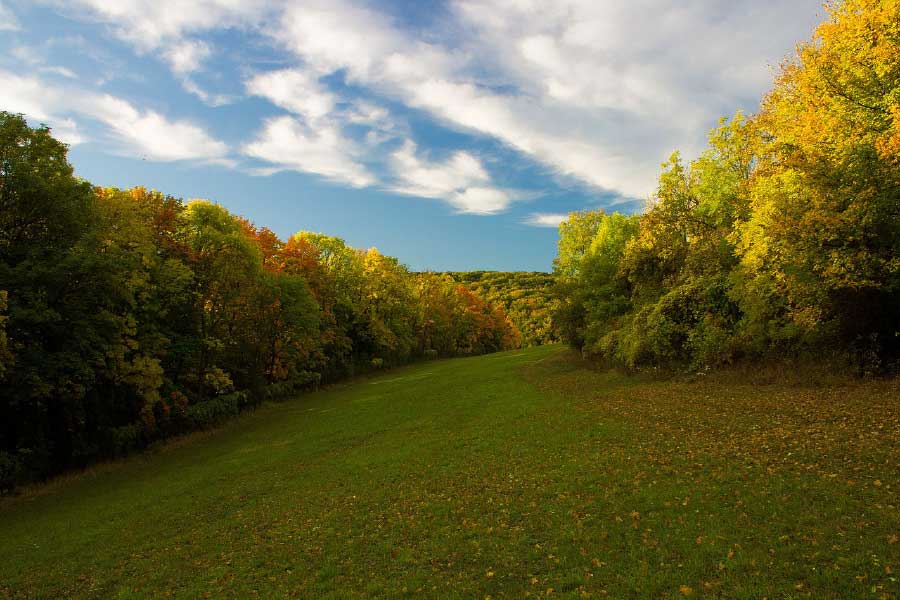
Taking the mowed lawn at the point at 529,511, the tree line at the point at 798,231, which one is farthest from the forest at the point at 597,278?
the mowed lawn at the point at 529,511

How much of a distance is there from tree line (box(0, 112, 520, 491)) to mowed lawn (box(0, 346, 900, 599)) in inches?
162

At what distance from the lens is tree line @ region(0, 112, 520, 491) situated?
2383cm

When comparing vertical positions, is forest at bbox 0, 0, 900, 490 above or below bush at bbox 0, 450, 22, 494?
above

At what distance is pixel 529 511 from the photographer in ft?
43.7

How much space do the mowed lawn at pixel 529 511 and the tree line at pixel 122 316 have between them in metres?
4.11

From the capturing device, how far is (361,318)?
67.9 m

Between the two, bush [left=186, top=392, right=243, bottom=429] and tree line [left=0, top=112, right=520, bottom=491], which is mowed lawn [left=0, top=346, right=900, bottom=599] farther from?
bush [left=186, top=392, right=243, bottom=429]

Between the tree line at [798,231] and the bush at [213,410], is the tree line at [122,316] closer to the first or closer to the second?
the bush at [213,410]

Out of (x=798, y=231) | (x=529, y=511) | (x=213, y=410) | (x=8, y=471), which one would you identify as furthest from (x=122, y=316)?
(x=798, y=231)

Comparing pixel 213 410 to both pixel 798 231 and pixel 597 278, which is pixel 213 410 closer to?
pixel 597 278

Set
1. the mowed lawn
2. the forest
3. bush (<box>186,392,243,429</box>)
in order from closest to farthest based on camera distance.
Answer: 1. the mowed lawn
2. the forest
3. bush (<box>186,392,243,429</box>)

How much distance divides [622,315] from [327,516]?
31153mm

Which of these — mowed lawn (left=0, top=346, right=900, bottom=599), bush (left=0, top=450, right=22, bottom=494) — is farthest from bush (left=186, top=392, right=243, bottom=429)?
bush (left=0, top=450, right=22, bottom=494)

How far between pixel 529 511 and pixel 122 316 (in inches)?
1100
